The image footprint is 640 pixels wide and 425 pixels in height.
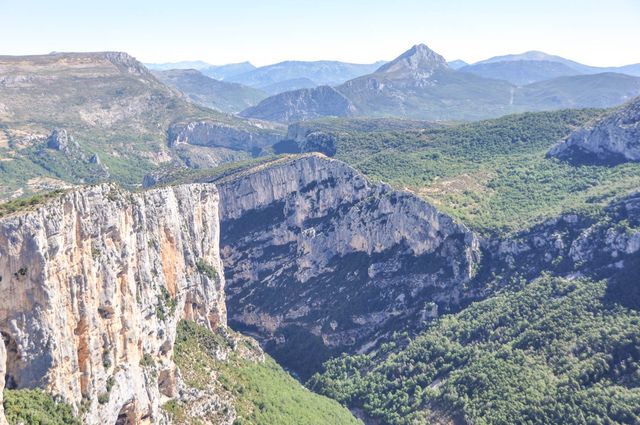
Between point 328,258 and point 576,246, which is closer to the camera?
point 576,246

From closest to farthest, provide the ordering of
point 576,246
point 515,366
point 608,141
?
1. point 515,366
2. point 576,246
3. point 608,141

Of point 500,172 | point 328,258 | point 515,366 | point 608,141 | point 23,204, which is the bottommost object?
point 515,366

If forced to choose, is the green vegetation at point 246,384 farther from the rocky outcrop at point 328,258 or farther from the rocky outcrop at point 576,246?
the rocky outcrop at point 576,246

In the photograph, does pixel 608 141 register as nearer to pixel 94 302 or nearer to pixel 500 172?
pixel 500 172

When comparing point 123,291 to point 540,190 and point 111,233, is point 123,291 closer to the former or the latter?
point 111,233

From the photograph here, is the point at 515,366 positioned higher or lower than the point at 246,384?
higher

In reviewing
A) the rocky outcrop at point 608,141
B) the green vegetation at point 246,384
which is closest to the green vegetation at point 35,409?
the green vegetation at point 246,384

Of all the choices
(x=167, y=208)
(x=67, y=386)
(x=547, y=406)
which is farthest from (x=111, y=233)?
(x=547, y=406)

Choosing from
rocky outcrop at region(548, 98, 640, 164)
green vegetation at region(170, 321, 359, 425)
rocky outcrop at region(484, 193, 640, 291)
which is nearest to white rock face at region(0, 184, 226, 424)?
green vegetation at region(170, 321, 359, 425)

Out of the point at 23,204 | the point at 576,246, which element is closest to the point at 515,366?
the point at 576,246
